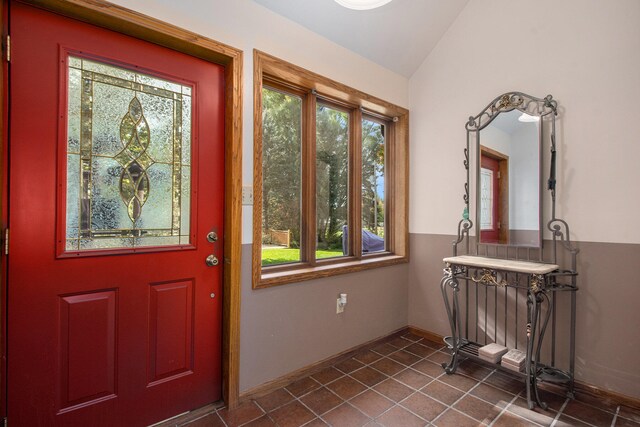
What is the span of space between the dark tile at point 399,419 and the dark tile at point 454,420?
0.10 meters

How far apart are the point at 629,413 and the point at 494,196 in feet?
5.01

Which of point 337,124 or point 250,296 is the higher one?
point 337,124

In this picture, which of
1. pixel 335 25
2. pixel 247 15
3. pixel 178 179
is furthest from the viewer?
pixel 335 25

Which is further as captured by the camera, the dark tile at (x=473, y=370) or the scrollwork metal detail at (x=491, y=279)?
the dark tile at (x=473, y=370)

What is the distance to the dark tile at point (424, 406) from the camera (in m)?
1.84

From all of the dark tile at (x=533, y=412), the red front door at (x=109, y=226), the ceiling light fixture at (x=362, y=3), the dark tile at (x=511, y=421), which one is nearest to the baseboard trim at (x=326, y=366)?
the red front door at (x=109, y=226)

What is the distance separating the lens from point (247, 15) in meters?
1.96

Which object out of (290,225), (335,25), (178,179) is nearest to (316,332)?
(290,225)

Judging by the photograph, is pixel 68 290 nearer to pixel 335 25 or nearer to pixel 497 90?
pixel 335 25

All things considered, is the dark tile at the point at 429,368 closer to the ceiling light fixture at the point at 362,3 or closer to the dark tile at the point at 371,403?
the dark tile at the point at 371,403

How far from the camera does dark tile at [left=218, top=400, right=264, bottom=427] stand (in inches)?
69.8

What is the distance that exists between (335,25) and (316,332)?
230 centimetres

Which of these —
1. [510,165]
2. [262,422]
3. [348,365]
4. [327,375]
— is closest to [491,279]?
[510,165]

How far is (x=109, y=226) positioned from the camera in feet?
5.24
